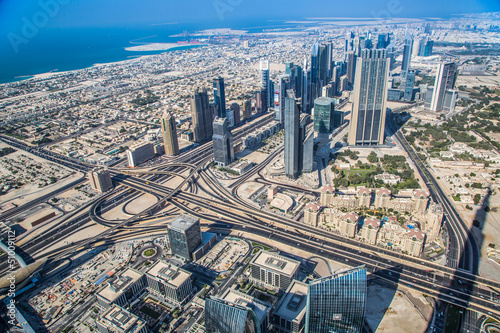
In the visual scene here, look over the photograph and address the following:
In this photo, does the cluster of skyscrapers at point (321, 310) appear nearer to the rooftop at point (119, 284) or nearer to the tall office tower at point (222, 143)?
the rooftop at point (119, 284)

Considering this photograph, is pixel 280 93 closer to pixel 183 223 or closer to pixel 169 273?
pixel 183 223

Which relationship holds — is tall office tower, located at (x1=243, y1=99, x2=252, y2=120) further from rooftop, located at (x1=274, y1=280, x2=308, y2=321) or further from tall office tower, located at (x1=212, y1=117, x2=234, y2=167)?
rooftop, located at (x1=274, y1=280, x2=308, y2=321)

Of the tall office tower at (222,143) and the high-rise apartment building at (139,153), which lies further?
the high-rise apartment building at (139,153)

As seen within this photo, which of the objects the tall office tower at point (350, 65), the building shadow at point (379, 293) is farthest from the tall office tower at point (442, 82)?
the building shadow at point (379, 293)

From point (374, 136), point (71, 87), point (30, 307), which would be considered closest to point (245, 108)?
point (374, 136)

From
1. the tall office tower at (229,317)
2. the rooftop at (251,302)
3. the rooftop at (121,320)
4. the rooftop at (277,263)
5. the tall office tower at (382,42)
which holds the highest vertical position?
the tall office tower at (382,42)

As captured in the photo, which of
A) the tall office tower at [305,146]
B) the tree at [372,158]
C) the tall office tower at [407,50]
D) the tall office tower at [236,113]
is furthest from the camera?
the tall office tower at [407,50]
